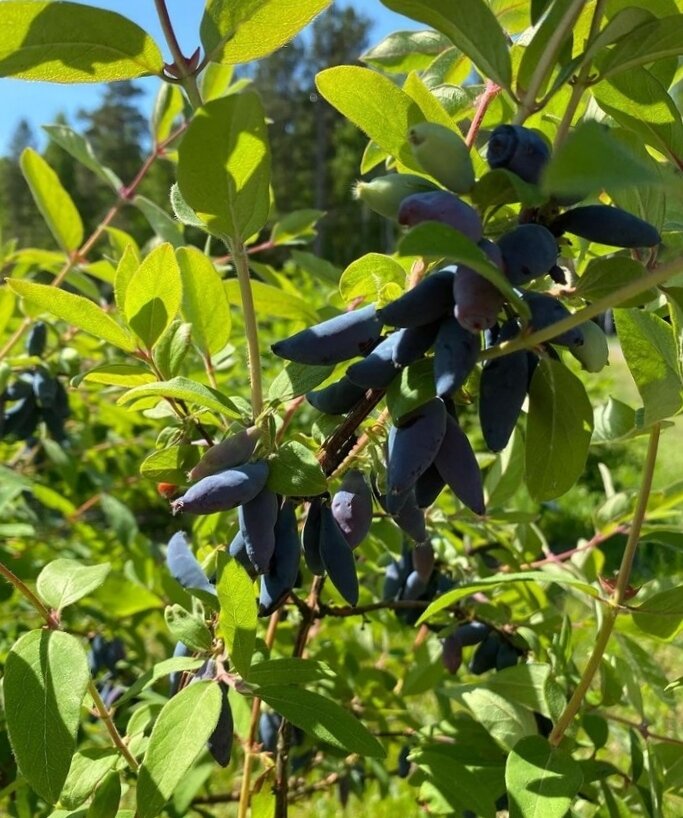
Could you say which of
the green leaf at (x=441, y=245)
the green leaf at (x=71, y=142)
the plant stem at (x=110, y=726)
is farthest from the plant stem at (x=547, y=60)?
Answer: the green leaf at (x=71, y=142)

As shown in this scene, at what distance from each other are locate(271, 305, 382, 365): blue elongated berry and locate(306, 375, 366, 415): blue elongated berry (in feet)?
0.16

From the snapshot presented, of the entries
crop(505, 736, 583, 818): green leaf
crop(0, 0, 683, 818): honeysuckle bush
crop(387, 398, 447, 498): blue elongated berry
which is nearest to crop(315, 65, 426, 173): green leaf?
crop(0, 0, 683, 818): honeysuckle bush

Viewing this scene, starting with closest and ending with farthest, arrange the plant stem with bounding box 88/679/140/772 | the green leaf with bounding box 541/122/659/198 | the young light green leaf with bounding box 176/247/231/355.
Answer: the green leaf with bounding box 541/122/659/198
the plant stem with bounding box 88/679/140/772
the young light green leaf with bounding box 176/247/231/355

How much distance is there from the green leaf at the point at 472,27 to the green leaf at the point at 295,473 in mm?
327

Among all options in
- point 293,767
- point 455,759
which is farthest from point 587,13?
point 293,767

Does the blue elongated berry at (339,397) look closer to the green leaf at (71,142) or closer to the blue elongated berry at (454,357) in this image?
the blue elongated berry at (454,357)

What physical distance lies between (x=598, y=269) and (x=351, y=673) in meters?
1.08

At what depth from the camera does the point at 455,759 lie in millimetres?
956

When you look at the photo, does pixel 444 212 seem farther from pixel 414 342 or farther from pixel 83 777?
pixel 83 777

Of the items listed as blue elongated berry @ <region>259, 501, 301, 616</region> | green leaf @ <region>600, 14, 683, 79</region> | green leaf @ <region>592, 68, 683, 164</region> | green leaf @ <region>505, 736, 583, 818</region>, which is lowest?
green leaf @ <region>505, 736, 583, 818</region>

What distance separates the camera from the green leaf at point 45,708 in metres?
0.65

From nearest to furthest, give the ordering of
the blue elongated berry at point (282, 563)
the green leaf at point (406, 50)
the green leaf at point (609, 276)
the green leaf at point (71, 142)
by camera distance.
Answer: the green leaf at point (609, 276)
the blue elongated berry at point (282, 563)
the green leaf at point (406, 50)
the green leaf at point (71, 142)

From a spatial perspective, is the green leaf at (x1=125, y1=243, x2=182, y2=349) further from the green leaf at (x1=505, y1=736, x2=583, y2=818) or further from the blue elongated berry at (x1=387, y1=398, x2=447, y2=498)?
the green leaf at (x1=505, y1=736, x2=583, y2=818)

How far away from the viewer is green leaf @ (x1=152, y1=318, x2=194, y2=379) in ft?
2.67
